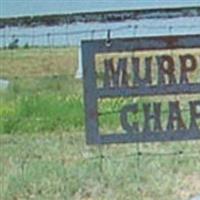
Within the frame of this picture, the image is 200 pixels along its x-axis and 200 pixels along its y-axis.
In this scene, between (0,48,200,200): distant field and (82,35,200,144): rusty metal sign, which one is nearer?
(82,35,200,144): rusty metal sign

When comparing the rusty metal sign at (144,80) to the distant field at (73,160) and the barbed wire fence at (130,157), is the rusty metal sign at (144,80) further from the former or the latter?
the distant field at (73,160)

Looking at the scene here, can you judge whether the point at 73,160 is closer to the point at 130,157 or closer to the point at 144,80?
the point at 130,157

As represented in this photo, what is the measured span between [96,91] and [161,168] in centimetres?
150

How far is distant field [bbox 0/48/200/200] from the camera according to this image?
14.4 feet

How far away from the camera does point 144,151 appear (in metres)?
5.30

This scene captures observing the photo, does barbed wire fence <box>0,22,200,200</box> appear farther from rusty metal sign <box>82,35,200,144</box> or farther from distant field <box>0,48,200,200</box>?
rusty metal sign <box>82,35,200,144</box>

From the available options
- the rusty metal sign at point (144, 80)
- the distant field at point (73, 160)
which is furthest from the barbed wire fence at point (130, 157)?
the rusty metal sign at point (144, 80)

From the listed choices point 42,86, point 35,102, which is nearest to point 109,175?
point 35,102

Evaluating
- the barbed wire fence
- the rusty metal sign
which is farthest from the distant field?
the rusty metal sign

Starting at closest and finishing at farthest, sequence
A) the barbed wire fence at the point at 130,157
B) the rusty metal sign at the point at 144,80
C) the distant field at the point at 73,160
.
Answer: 1. the rusty metal sign at the point at 144,80
2. the barbed wire fence at the point at 130,157
3. the distant field at the point at 73,160

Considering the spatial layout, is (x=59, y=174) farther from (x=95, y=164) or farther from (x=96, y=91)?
(x=96, y=91)

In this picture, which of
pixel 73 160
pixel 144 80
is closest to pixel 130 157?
pixel 73 160

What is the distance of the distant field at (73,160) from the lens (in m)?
4.40

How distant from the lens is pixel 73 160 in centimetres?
510
